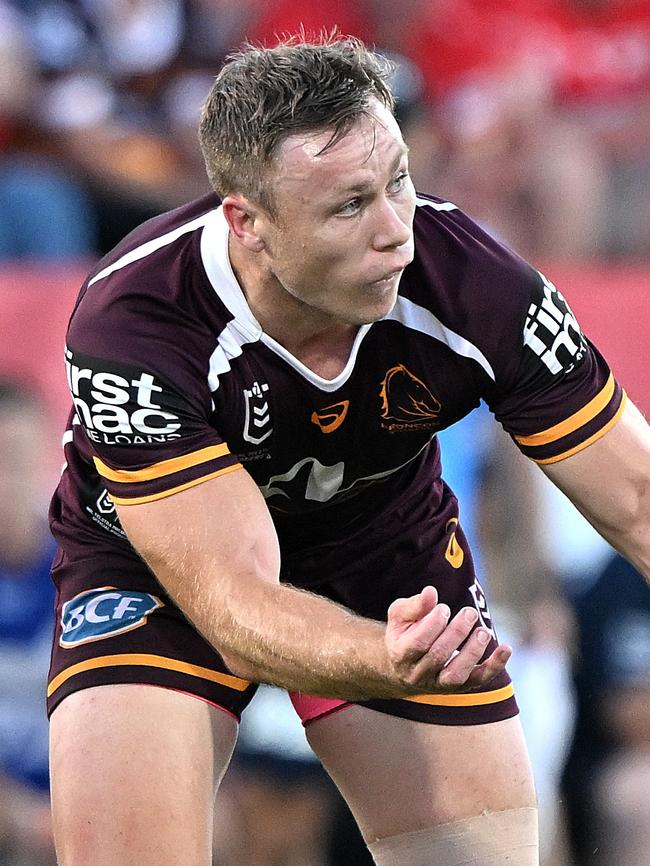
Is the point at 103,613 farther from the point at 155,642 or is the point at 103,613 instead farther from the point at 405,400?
the point at 405,400

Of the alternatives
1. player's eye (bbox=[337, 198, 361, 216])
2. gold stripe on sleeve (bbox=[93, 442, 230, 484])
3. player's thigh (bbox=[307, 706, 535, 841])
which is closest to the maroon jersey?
gold stripe on sleeve (bbox=[93, 442, 230, 484])

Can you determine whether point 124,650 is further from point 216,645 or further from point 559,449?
point 559,449

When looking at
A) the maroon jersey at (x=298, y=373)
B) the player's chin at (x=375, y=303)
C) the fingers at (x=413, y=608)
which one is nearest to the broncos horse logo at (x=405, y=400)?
the maroon jersey at (x=298, y=373)

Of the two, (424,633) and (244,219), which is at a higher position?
(244,219)

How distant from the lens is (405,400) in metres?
3.03

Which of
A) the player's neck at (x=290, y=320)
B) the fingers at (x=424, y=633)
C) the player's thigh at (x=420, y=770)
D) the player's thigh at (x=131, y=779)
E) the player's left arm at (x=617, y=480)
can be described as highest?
the player's neck at (x=290, y=320)

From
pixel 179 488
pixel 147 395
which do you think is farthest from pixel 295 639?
pixel 147 395

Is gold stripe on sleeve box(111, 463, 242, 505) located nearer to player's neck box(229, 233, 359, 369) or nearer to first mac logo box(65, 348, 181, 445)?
first mac logo box(65, 348, 181, 445)

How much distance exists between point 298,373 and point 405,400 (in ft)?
0.82

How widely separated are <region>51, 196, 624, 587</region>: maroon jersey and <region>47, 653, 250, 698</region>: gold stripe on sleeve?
29 centimetres

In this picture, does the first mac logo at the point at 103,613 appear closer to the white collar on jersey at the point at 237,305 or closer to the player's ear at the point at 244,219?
the white collar on jersey at the point at 237,305

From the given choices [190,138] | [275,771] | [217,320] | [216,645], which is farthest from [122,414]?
[190,138]

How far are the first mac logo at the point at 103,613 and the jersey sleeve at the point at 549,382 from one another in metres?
0.88

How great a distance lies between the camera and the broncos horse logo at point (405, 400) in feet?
9.87
